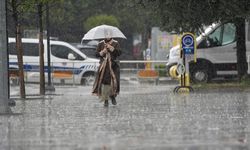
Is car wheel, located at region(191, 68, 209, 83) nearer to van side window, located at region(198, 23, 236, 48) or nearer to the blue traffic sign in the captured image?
van side window, located at region(198, 23, 236, 48)

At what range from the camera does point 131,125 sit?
13844mm

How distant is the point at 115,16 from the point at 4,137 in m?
42.4

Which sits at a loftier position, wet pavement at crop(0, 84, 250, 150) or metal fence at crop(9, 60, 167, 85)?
metal fence at crop(9, 60, 167, 85)

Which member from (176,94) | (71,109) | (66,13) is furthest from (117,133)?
(66,13)

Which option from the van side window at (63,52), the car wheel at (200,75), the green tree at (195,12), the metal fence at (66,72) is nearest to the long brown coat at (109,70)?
the green tree at (195,12)

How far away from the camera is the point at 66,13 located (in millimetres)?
52906

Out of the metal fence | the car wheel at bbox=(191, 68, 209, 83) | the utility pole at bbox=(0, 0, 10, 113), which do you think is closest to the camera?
the utility pole at bbox=(0, 0, 10, 113)

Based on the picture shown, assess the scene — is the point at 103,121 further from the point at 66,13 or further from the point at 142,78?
the point at 66,13

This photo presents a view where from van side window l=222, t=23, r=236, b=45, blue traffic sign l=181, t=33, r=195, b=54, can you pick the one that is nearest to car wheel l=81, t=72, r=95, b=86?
van side window l=222, t=23, r=236, b=45

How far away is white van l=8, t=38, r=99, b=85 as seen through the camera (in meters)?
34.0

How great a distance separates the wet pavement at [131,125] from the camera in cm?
1128

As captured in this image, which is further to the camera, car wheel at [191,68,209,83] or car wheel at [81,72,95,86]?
car wheel at [81,72,95,86]

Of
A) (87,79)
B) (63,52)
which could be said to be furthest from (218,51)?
(63,52)

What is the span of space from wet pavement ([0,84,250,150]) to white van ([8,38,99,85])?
1356 cm
